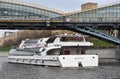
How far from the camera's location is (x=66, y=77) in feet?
168

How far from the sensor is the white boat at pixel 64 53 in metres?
65.8

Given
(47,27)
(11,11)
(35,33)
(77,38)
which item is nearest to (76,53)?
(77,38)

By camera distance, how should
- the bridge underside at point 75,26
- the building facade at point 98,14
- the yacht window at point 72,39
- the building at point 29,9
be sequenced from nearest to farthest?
the yacht window at point 72,39 < the bridge underside at point 75,26 < the building facade at point 98,14 < the building at point 29,9

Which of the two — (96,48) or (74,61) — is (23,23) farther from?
(96,48)

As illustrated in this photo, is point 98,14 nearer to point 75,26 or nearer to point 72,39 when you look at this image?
point 75,26

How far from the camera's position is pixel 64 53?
70.5 m

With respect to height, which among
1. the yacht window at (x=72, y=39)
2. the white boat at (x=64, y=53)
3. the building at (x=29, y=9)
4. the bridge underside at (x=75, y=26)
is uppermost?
the building at (x=29, y=9)

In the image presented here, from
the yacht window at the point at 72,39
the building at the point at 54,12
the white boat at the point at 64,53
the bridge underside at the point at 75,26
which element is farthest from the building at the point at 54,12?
the yacht window at the point at 72,39

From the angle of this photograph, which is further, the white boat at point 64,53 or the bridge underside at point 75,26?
the bridge underside at point 75,26

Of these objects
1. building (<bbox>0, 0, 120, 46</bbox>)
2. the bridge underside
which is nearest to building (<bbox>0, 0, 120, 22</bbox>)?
building (<bbox>0, 0, 120, 46</bbox>)

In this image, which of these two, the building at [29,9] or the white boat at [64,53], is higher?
the building at [29,9]

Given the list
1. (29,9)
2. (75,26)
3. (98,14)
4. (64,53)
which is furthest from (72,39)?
(29,9)

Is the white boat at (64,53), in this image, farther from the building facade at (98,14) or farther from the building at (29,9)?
the building facade at (98,14)

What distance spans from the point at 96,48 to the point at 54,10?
12.4m
